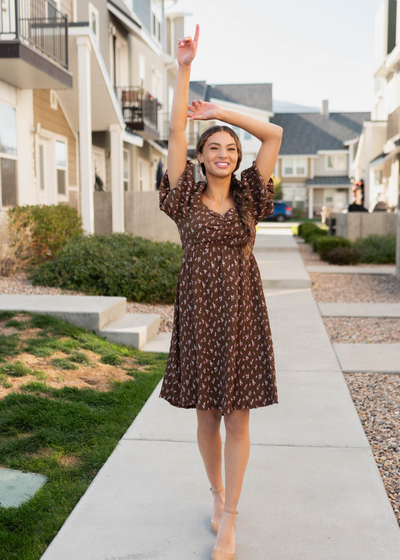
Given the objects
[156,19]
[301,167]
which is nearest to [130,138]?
[156,19]

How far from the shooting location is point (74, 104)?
512 inches

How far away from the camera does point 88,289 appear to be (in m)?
7.54

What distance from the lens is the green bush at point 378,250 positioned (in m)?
13.5

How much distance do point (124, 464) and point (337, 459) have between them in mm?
1165

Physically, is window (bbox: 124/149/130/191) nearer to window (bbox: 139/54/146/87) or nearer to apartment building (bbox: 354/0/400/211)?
window (bbox: 139/54/146/87)

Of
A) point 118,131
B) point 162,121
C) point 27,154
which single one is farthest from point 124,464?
point 162,121

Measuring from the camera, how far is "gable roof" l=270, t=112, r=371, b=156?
45.9 meters

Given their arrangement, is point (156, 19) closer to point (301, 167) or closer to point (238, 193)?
point (238, 193)

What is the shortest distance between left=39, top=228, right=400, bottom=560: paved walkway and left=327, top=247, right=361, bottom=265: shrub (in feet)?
29.6

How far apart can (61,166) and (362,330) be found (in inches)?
336

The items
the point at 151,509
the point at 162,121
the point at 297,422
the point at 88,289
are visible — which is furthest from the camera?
the point at 162,121

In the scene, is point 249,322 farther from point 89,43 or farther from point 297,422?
point 89,43

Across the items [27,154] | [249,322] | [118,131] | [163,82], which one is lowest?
[249,322]

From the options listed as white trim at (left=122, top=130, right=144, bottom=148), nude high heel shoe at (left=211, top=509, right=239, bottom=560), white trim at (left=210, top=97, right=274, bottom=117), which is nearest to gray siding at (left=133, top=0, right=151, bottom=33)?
white trim at (left=122, top=130, right=144, bottom=148)
